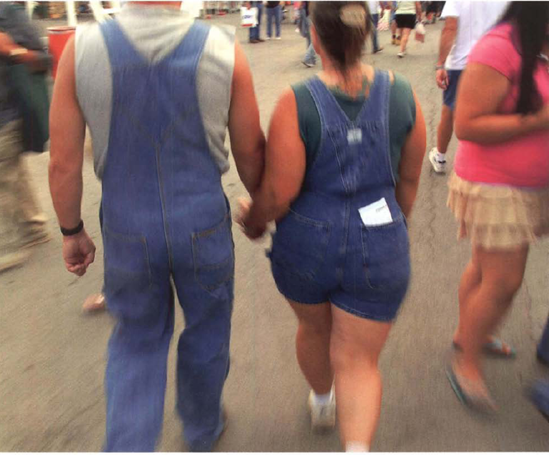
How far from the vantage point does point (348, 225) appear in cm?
165

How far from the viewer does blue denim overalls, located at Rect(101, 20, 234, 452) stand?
147 centimetres

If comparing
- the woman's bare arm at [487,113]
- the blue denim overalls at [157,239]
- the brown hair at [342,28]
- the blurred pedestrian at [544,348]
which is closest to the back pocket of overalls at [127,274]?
the blue denim overalls at [157,239]

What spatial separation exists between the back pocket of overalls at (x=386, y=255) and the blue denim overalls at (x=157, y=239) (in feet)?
1.46

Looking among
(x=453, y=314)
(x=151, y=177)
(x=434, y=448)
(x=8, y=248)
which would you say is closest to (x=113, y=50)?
(x=151, y=177)

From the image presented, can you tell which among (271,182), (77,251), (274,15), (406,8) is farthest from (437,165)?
(274,15)

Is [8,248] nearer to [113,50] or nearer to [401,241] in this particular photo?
[113,50]

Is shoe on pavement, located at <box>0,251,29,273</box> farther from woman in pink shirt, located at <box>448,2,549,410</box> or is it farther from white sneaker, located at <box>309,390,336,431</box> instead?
woman in pink shirt, located at <box>448,2,549,410</box>

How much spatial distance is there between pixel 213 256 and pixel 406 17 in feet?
36.2

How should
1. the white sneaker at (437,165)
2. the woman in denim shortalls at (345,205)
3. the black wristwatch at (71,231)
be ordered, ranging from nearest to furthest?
1. the woman in denim shortalls at (345,205)
2. the black wristwatch at (71,231)
3. the white sneaker at (437,165)

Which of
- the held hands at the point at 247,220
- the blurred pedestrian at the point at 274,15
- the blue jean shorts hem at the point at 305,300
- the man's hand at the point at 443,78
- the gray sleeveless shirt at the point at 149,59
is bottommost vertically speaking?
the blurred pedestrian at the point at 274,15

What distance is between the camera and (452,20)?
408cm

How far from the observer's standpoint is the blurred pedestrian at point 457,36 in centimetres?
378

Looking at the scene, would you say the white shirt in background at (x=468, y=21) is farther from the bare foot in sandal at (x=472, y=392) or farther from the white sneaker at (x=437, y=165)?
the bare foot in sandal at (x=472, y=392)

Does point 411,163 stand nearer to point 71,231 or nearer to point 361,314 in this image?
point 361,314
